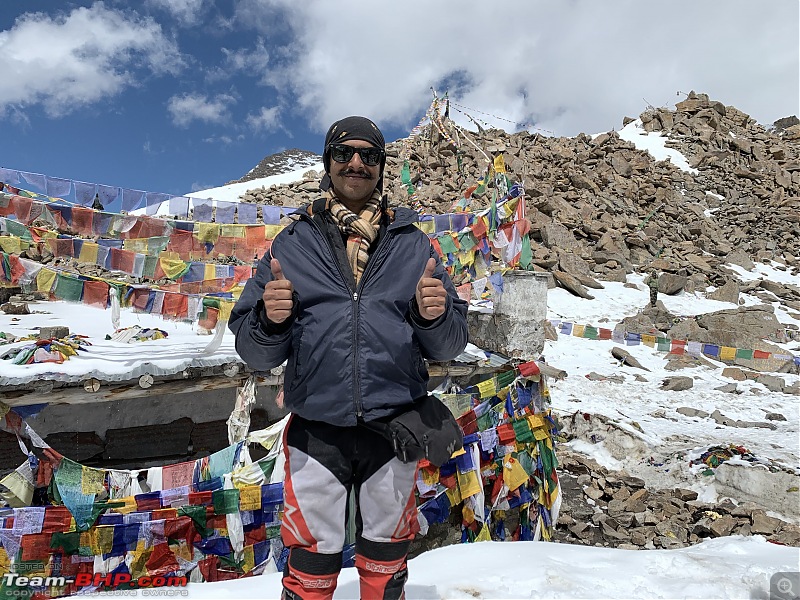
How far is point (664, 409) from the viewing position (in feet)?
31.4

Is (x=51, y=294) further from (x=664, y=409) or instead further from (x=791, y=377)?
(x=791, y=377)

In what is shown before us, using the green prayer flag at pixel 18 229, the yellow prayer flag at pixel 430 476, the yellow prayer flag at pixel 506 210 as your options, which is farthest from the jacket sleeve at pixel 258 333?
the green prayer flag at pixel 18 229

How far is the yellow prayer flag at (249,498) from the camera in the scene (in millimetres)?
3838

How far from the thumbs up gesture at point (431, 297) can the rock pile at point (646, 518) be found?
17.4ft

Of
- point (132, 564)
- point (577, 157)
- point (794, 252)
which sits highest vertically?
point (577, 157)

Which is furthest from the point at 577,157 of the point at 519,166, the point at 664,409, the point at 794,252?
the point at 664,409

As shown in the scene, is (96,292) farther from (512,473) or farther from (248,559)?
(512,473)

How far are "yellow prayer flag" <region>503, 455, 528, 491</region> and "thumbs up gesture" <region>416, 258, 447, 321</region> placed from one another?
3.50m

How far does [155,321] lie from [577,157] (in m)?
24.8

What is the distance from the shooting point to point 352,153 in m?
2.12

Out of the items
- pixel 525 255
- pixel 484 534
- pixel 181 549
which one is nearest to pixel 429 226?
pixel 525 255

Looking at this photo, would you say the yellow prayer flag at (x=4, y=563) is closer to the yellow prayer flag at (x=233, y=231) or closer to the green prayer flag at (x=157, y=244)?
the green prayer flag at (x=157, y=244)

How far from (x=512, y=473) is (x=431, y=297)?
143 inches

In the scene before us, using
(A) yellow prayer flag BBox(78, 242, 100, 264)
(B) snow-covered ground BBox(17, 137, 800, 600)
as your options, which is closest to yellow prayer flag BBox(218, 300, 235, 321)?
(B) snow-covered ground BBox(17, 137, 800, 600)
